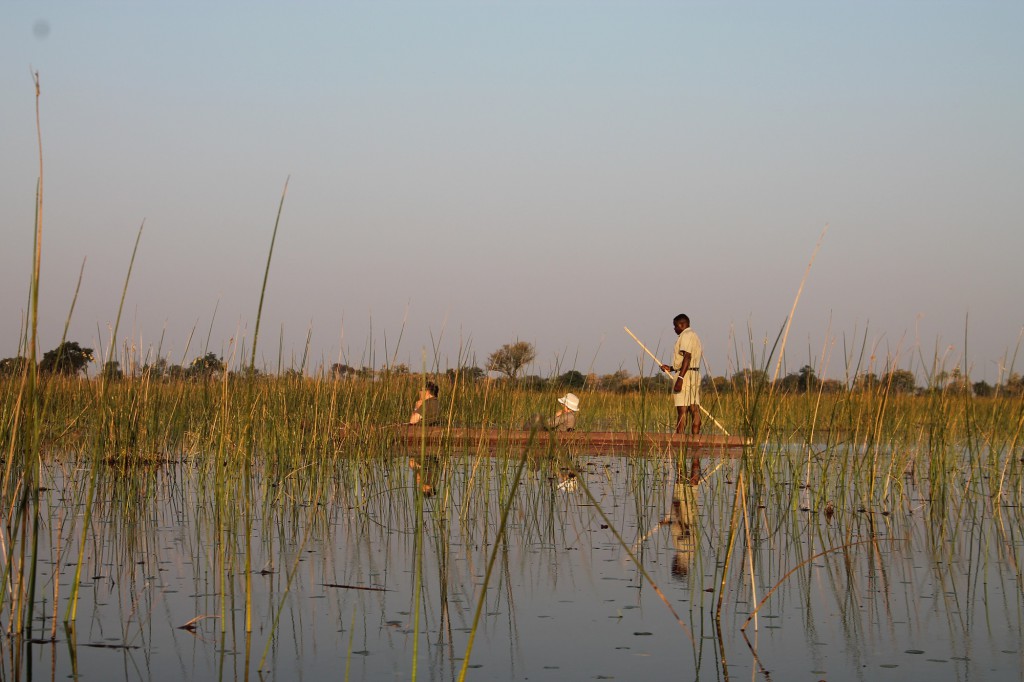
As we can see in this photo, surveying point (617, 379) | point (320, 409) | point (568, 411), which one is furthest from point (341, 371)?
point (568, 411)

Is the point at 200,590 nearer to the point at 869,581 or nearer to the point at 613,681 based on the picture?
the point at 613,681

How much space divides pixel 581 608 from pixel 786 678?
1040mm

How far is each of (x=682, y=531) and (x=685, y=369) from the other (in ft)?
19.0

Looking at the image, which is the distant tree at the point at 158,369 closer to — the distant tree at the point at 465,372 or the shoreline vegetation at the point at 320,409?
the shoreline vegetation at the point at 320,409

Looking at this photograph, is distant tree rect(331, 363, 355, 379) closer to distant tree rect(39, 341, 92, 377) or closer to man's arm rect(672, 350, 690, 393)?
distant tree rect(39, 341, 92, 377)

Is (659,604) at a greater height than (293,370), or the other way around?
(293,370)

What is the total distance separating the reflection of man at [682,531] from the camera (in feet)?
16.0

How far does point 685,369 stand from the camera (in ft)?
37.8

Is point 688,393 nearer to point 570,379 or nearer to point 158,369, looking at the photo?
point 570,379

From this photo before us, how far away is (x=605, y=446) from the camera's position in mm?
11320

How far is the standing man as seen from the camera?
11383 millimetres

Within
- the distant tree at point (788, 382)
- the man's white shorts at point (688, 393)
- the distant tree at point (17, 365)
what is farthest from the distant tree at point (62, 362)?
the man's white shorts at point (688, 393)

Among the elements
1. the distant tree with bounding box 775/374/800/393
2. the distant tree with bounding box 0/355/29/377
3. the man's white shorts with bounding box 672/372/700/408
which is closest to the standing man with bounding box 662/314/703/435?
the man's white shorts with bounding box 672/372/700/408

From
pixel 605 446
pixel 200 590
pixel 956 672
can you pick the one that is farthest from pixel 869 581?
pixel 605 446
